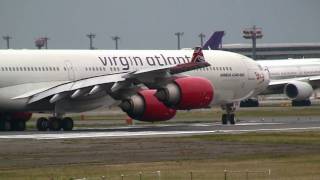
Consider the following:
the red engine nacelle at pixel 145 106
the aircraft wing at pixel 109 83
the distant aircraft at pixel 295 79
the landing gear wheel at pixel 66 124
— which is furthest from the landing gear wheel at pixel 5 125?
the distant aircraft at pixel 295 79

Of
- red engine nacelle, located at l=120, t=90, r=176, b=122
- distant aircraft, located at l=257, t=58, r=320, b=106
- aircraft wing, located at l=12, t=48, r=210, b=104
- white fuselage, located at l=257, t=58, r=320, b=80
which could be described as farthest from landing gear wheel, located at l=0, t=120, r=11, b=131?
white fuselage, located at l=257, t=58, r=320, b=80

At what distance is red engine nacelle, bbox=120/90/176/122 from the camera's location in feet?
168

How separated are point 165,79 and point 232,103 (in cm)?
961

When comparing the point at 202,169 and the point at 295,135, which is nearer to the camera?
the point at 202,169

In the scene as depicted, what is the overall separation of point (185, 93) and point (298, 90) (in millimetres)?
42543

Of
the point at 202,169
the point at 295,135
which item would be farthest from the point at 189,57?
the point at 202,169

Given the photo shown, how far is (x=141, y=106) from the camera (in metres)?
51.3

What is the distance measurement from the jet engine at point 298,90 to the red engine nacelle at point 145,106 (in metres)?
41.5

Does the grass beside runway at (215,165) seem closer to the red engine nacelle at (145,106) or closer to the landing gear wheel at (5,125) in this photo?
the red engine nacelle at (145,106)

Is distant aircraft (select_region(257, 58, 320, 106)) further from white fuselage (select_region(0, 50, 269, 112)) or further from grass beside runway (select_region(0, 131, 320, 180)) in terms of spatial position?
grass beside runway (select_region(0, 131, 320, 180))

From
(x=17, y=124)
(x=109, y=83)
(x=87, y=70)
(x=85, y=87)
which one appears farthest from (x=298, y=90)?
(x=85, y=87)

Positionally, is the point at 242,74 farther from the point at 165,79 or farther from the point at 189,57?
the point at 165,79

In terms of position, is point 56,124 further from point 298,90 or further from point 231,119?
point 298,90

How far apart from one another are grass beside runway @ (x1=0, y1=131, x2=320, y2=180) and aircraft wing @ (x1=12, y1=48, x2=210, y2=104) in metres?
10.5
